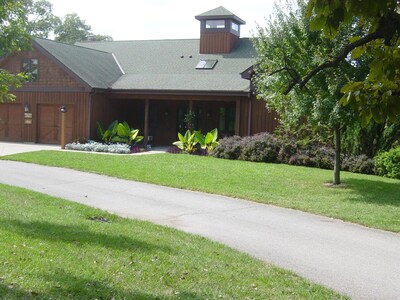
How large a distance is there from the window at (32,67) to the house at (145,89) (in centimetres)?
5

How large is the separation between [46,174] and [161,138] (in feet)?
47.6

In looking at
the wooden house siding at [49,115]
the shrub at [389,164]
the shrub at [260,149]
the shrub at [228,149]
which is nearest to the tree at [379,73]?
the shrub at [389,164]

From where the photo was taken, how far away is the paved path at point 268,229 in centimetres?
723

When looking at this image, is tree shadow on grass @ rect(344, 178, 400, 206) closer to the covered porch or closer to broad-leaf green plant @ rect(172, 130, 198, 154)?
broad-leaf green plant @ rect(172, 130, 198, 154)

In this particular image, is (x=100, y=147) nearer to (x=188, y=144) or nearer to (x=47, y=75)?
(x=188, y=144)

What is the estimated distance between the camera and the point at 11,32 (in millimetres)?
9414

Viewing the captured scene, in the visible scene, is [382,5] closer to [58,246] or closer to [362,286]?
[362,286]

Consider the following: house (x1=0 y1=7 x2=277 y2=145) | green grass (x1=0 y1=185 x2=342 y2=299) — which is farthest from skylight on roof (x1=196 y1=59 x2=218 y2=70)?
green grass (x1=0 y1=185 x2=342 y2=299)

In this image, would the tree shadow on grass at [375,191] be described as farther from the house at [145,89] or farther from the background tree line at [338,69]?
the house at [145,89]

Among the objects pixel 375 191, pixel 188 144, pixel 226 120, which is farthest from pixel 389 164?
pixel 226 120

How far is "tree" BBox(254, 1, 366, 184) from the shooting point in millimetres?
13898

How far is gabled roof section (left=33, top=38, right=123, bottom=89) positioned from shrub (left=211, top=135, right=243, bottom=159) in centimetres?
782

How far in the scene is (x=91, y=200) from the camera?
12.5 m

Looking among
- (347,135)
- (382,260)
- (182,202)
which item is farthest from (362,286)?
(347,135)
